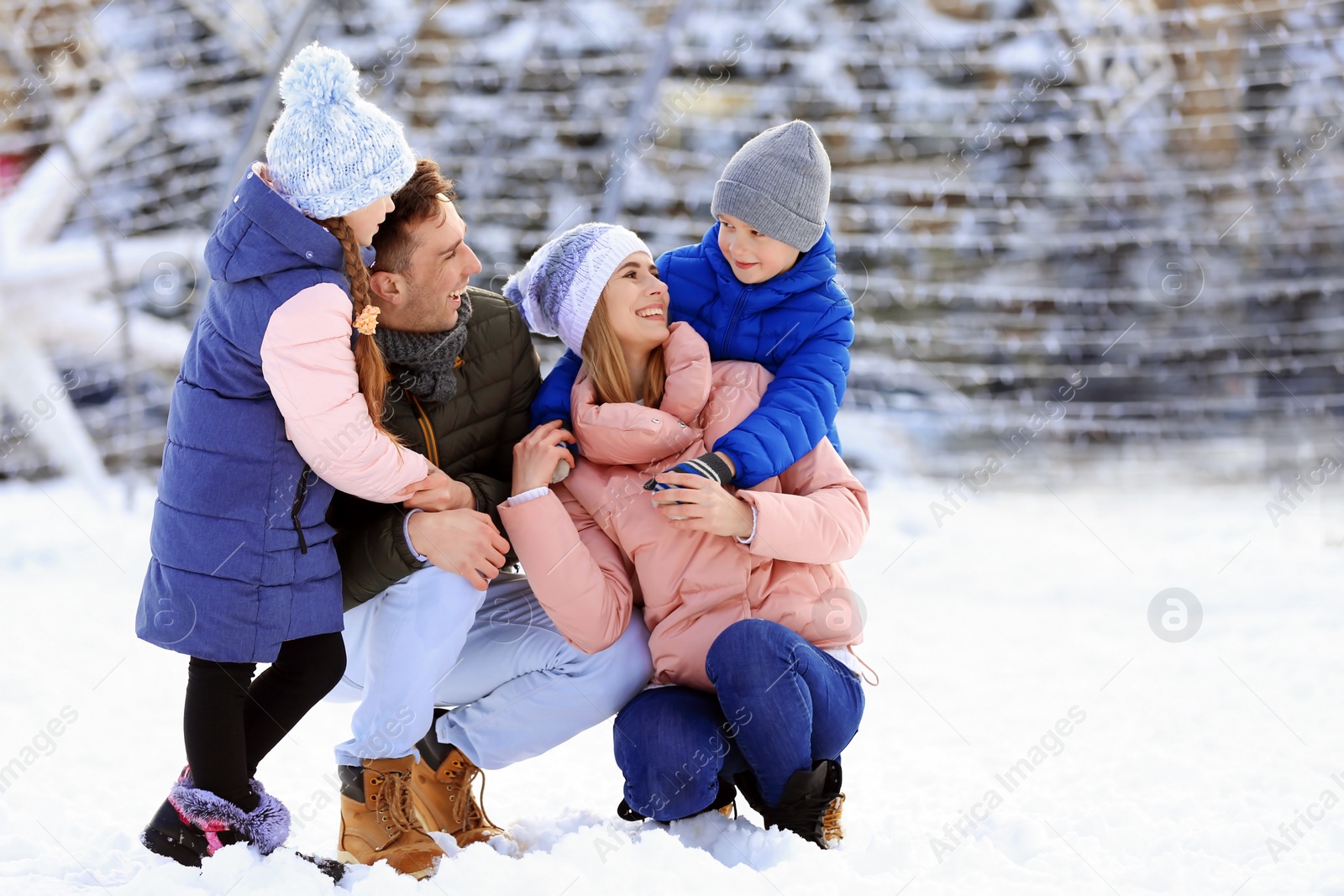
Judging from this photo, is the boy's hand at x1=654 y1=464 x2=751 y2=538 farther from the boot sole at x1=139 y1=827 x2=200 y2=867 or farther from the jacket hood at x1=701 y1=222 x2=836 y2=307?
the boot sole at x1=139 y1=827 x2=200 y2=867

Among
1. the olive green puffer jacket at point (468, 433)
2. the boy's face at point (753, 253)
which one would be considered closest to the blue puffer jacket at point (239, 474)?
the olive green puffer jacket at point (468, 433)

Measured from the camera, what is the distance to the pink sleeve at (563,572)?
5.23 feet

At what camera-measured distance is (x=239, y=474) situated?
146 cm

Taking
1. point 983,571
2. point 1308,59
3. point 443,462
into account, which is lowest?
point 983,571

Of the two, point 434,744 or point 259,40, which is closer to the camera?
point 434,744

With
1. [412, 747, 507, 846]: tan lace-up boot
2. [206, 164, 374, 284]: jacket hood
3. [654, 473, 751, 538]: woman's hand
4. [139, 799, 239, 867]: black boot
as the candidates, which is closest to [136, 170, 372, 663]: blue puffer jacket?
[206, 164, 374, 284]: jacket hood

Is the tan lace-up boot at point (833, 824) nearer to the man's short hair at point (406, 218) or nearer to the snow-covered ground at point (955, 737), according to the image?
the snow-covered ground at point (955, 737)

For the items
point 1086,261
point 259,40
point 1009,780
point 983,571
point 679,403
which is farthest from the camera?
point 1086,261

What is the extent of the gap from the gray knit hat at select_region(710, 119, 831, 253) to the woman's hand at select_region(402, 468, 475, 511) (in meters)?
0.55

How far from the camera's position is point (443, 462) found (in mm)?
1691

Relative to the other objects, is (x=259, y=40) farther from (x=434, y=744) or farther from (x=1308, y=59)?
(x=1308, y=59)

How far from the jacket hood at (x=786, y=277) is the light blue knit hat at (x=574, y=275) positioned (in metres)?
0.13

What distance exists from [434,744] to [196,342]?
2.19ft

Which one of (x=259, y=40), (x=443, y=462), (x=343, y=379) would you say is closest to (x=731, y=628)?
(x=443, y=462)
